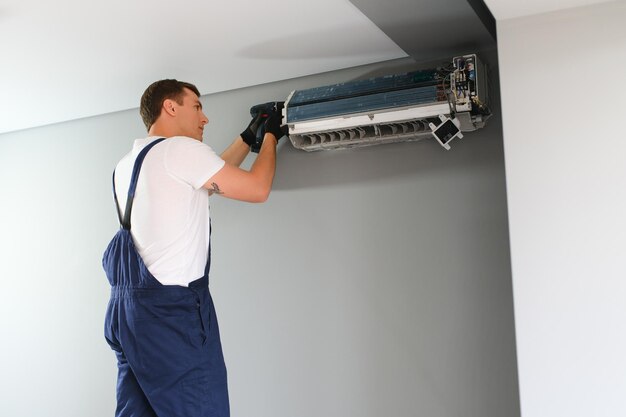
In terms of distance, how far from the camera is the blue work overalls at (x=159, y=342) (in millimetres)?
2293

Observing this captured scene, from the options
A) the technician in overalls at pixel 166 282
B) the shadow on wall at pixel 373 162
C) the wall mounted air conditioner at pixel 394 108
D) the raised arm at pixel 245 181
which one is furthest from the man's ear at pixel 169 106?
the shadow on wall at pixel 373 162

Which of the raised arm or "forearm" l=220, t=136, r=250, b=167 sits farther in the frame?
"forearm" l=220, t=136, r=250, b=167

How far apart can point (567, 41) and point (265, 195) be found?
3.82 ft

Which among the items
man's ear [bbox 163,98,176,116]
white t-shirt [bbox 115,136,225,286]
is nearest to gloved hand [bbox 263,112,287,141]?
man's ear [bbox 163,98,176,116]

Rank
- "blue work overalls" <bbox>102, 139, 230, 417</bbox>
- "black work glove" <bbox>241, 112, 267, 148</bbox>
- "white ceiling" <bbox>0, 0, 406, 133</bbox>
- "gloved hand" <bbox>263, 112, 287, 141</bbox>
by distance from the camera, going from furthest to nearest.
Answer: "black work glove" <bbox>241, 112, 267, 148</bbox>, "gloved hand" <bbox>263, 112, 287, 141</bbox>, "white ceiling" <bbox>0, 0, 406, 133</bbox>, "blue work overalls" <bbox>102, 139, 230, 417</bbox>

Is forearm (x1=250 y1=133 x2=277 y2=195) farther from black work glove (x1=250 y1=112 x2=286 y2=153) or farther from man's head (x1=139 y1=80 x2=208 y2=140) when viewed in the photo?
man's head (x1=139 y1=80 x2=208 y2=140)

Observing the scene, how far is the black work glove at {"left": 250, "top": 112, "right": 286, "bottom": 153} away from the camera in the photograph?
9.90 ft

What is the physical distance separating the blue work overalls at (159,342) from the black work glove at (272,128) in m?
0.70

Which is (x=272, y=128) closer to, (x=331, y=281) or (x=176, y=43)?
(x=176, y=43)

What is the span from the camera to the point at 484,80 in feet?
9.04

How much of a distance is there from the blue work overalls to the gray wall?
83cm

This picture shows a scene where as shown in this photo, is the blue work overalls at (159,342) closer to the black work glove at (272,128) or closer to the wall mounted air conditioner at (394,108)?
the black work glove at (272,128)

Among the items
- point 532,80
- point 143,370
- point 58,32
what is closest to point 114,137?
point 58,32

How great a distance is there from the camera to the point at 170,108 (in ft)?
8.65
